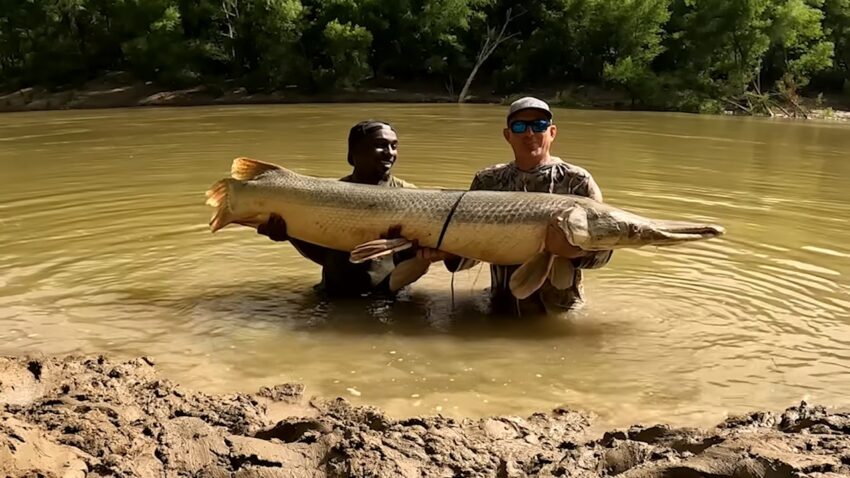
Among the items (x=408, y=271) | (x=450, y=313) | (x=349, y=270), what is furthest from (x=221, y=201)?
(x=450, y=313)

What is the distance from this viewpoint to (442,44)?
131 feet

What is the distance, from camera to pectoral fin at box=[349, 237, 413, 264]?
4484mm

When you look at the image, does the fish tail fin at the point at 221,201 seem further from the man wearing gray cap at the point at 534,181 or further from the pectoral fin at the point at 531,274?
the pectoral fin at the point at 531,274

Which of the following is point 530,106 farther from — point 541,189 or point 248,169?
point 248,169

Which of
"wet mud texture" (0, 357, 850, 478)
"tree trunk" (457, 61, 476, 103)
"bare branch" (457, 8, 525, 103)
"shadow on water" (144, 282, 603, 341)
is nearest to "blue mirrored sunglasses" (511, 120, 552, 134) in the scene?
"shadow on water" (144, 282, 603, 341)

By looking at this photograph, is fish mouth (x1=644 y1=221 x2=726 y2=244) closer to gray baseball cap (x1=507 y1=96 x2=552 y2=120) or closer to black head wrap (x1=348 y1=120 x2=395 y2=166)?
gray baseball cap (x1=507 y1=96 x2=552 y2=120)

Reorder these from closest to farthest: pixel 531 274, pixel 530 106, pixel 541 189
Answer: pixel 531 274
pixel 530 106
pixel 541 189

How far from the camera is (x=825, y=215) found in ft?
26.6

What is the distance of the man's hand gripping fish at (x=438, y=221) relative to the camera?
4.35 metres

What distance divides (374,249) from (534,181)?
1082 millimetres

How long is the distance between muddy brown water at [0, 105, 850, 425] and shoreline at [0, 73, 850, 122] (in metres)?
25.6

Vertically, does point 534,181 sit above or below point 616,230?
above

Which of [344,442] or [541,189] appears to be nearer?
[344,442]

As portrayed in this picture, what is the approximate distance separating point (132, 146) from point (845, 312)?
12870mm
